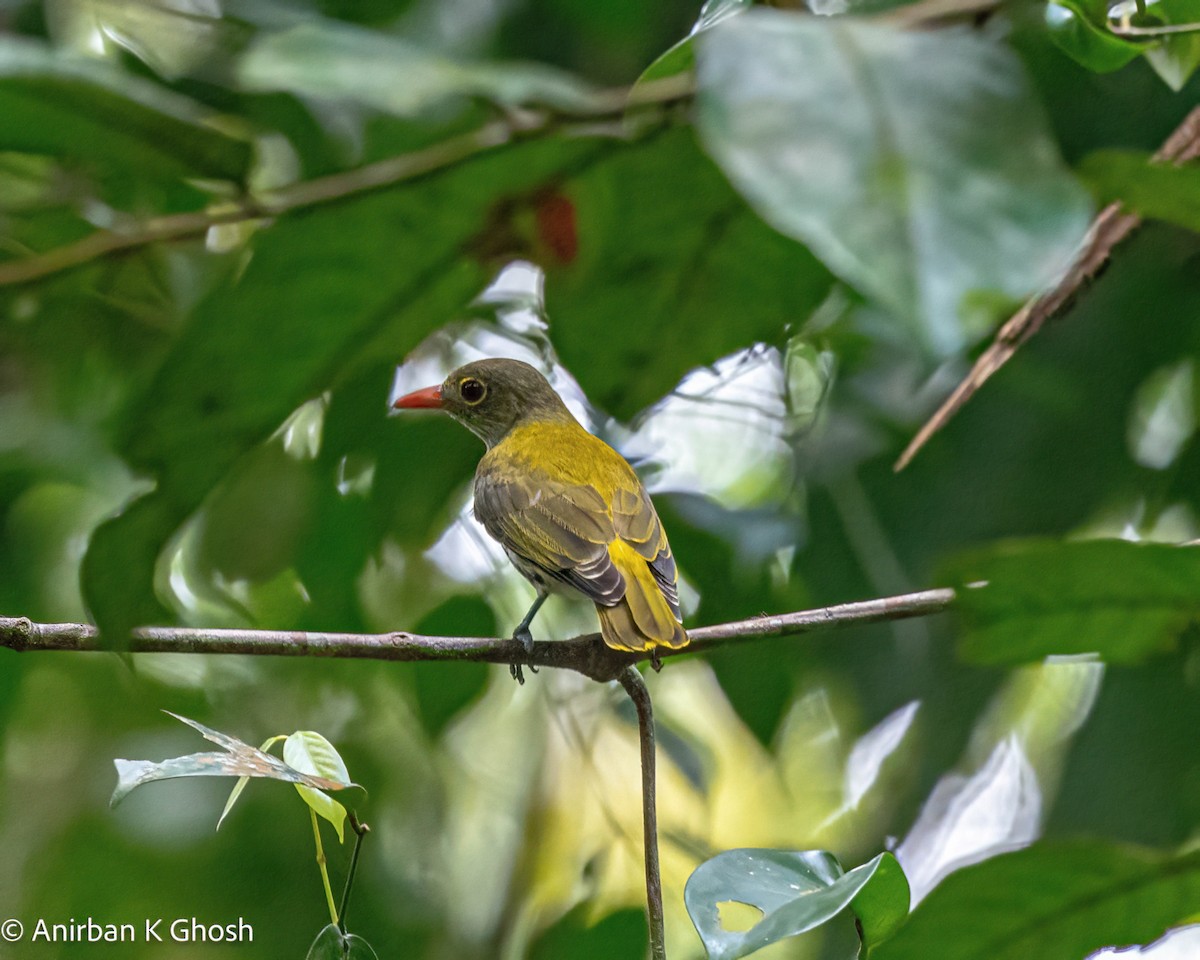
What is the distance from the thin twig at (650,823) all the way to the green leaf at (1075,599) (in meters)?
0.32

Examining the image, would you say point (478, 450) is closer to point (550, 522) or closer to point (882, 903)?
point (550, 522)

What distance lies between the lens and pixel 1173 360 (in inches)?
67.6

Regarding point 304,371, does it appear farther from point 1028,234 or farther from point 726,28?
point 1028,234

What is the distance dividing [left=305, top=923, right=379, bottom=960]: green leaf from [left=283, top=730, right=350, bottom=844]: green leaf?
10 cm

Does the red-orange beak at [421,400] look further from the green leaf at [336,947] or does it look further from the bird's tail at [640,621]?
the green leaf at [336,947]

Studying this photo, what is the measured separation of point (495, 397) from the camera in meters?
2.25

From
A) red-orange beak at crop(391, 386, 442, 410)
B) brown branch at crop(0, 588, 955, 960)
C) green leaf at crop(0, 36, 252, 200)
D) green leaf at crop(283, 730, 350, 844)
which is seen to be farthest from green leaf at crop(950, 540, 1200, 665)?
red-orange beak at crop(391, 386, 442, 410)

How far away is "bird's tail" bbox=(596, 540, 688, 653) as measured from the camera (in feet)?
4.90

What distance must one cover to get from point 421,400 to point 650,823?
0.99 meters

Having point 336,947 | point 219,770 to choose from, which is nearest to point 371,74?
point 219,770

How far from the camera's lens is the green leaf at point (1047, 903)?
1.13 metres

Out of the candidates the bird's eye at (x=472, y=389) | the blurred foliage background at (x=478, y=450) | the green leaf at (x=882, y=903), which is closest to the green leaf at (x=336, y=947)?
the blurred foliage background at (x=478, y=450)

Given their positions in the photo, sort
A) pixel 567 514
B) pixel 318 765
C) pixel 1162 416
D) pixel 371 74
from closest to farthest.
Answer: pixel 371 74, pixel 318 765, pixel 1162 416, pixel 567 514

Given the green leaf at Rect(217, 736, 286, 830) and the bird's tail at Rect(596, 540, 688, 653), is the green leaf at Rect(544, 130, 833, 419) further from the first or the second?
the green leaf at Rect(217, 736, 286, 830)
